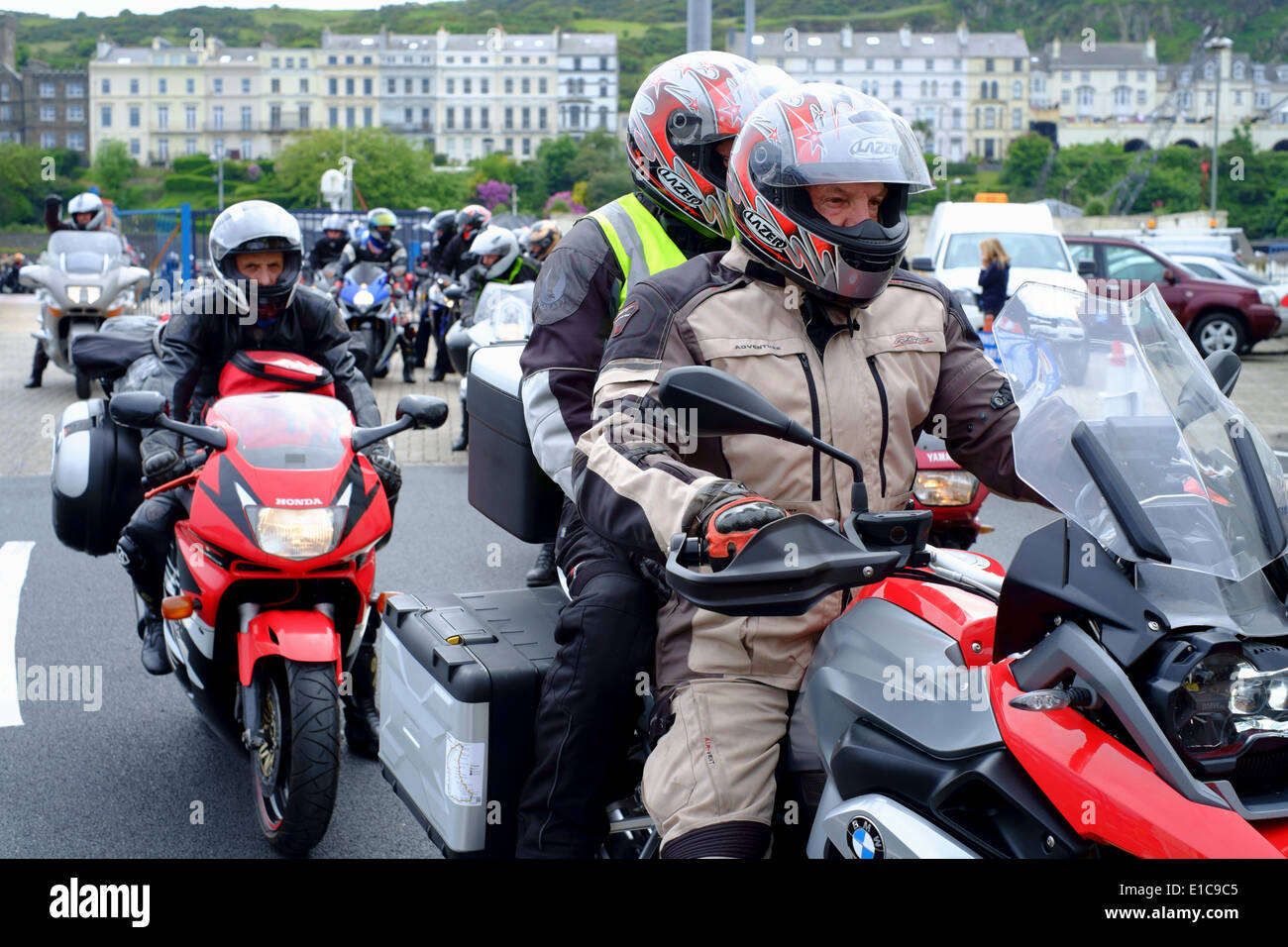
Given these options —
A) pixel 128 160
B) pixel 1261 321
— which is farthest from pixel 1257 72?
pixel 1261 321

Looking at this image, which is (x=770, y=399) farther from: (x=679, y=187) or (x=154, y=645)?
(x=154, y=645)

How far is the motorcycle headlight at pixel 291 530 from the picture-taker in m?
4.02

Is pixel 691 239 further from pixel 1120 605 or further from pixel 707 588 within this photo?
pixel 1120 605

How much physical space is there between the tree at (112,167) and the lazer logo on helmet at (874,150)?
479ft

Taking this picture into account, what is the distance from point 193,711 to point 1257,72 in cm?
19031

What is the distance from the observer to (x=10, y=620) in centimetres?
667

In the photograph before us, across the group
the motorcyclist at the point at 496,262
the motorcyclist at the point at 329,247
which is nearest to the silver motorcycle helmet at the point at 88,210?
the motorcyclist at the point at 329,247

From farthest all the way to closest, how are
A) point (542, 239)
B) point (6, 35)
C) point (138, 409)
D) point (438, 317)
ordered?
1. point (6, 35)
2. point (438, 317)
3. point (542, 239)
4. point (138, 409)

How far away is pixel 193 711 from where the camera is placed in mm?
5434

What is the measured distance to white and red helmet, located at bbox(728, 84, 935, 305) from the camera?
98.0 inches

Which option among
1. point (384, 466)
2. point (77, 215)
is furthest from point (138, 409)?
point (77, 215)

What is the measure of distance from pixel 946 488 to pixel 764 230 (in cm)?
350
